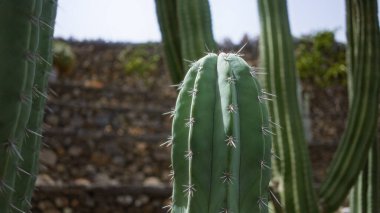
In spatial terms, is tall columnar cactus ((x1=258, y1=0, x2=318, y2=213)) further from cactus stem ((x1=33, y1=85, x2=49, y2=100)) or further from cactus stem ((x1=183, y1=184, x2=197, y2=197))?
cactus stem ((x1=33, y1=85, x2=49, y2=100))

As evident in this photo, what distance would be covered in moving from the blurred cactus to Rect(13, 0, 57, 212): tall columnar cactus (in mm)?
5810

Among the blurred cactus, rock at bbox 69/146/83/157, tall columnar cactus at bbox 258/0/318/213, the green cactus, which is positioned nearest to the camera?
the green cactus

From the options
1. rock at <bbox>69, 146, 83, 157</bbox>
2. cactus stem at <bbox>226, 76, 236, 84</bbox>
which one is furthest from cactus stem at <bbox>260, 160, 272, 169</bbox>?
rock at <bbox>69, 146, 83, 157</bbox>

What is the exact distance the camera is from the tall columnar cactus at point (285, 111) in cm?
287

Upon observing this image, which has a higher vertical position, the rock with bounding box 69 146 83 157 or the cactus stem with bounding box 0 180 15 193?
the cactus stem with bounding box 0 180 15 193

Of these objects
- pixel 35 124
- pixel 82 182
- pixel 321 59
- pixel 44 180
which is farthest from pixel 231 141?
pixel 321 59

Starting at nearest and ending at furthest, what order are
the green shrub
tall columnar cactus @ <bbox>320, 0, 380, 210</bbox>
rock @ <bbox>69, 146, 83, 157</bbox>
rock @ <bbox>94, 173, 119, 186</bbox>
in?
tall columnar cactus @ <bbox>320, 0, 380, 210</bbox> < rock @ <bbox>94, 173, 119, 186</bbox> < rock @ <bbox>69, 146, 83, 157</bbox> < the green shrub

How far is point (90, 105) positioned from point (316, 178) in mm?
2530

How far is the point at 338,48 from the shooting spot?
351 inches

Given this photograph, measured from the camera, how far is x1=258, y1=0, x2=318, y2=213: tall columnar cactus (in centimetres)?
287

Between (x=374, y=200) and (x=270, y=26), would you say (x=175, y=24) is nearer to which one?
(x=270, y=26)

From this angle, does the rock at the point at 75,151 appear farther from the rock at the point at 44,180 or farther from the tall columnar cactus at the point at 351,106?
the tall columnar cactus at the point at 351,106

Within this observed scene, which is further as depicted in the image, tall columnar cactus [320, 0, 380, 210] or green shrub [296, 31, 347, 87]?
green shrub [296, 31, 347, 87]

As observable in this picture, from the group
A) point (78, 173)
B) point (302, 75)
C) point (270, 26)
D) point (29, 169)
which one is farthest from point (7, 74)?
point (302, 75)
